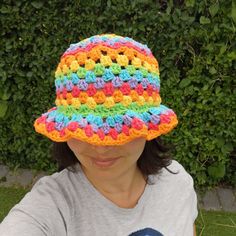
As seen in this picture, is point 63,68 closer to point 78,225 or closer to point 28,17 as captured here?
point 78,225

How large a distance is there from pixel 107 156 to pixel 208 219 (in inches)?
105

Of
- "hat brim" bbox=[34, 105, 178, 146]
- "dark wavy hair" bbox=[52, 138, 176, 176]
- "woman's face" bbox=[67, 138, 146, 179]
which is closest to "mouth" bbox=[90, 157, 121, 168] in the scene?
"woman's face" bbox=[67, 138, 146, 179]

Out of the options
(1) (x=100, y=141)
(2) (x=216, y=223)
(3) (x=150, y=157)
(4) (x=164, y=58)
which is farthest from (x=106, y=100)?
(2) (x=216, y=223)

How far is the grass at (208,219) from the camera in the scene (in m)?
3.93

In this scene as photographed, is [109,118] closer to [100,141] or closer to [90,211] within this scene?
[100,141]

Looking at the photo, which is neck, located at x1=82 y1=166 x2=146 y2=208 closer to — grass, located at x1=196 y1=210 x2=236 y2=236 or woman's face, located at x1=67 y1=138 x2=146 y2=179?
woman's face, located at x1=67 y1=138 x2=146 y2=179

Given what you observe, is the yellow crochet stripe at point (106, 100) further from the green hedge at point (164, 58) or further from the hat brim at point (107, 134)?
the green hedge at point (164, 58)

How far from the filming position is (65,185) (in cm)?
178

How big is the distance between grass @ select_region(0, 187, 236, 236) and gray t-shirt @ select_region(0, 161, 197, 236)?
1940mm

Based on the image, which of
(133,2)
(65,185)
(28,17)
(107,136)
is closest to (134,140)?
(107,136)

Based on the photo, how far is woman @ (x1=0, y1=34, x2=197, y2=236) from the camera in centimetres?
154

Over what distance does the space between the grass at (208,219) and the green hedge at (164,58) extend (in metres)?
0.34

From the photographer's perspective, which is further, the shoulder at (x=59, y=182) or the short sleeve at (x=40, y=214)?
the shoulder at (x=59, y=182)

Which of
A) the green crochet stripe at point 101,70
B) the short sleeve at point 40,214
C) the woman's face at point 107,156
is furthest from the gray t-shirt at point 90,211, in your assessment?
the green crochet stripe at point 101,70
